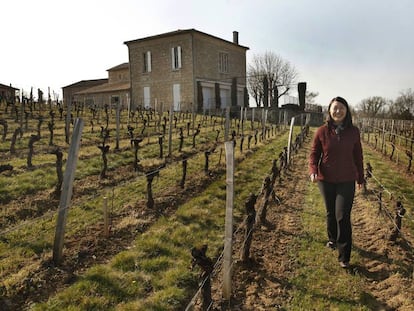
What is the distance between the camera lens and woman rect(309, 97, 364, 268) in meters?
4.01

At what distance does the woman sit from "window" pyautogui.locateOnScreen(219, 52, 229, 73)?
1247 inches

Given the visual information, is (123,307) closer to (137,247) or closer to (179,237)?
(137,247)

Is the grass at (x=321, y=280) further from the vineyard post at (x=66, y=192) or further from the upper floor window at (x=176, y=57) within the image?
the upper floor window at (x=176, y=57)

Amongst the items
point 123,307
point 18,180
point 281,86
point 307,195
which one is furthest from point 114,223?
point 281,86

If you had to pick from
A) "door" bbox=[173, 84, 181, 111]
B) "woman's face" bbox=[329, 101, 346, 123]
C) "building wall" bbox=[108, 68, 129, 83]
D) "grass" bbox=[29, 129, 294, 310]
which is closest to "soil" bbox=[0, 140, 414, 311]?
"grass" bbox=[29, 129, 294, 310]

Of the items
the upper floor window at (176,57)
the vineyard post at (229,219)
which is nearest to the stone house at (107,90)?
the upper floor window at (176,57)

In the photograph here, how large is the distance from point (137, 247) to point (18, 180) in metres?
3.88

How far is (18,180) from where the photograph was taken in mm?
7164

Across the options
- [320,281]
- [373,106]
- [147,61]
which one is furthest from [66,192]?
[373,106]

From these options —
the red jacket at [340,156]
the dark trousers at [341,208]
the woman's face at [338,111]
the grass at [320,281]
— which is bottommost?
the grass at [320,281]

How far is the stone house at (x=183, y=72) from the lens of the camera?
31312 mm

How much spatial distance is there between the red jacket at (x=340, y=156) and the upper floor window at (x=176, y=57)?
29073mm

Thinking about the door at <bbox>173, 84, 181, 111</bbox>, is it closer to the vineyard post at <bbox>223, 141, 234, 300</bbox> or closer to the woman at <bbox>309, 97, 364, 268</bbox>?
the woman at <bbox>309, 97, 364, 268</bbox>

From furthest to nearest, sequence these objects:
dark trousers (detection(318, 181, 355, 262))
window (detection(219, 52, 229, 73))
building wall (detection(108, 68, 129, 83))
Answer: building wall (detection(108, 68, 129, 83)) → window (detection(219, 52, 229, 73)) → dark trousers (detection(318, 181, 355, 262))
